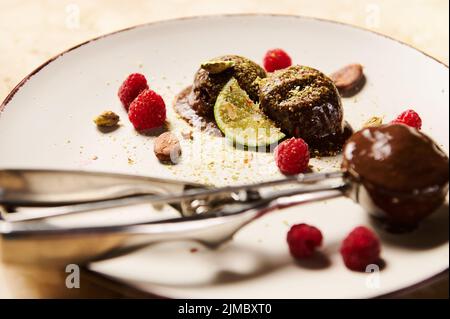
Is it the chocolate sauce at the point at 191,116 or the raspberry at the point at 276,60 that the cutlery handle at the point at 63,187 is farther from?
the raspberry at the point at 276,60

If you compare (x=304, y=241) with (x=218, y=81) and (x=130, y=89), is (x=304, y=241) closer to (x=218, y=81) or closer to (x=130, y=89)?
(x=218, y=81)

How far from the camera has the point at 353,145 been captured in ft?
4.65

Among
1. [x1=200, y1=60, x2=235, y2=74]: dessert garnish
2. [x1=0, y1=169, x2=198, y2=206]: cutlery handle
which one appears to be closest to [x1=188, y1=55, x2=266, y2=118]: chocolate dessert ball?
[x1=200, y1=60, x2=235, y2=74]: dessert garnish

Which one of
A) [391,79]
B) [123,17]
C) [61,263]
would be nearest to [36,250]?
[61,263]

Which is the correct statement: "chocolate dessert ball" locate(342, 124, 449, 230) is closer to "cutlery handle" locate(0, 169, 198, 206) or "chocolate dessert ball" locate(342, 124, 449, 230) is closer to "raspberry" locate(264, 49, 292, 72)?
"cutlery handle" locate(0, 169, 198, 206)

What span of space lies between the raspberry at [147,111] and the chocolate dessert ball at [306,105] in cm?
31

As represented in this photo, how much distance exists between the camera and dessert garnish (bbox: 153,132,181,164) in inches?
66.6

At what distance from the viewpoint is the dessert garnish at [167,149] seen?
1.69 m

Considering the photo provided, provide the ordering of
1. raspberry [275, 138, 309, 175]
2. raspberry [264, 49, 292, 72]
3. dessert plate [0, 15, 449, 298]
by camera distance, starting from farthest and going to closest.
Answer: raspberry [264, 49, 292, 72]
raspberry [275, 138, 309, 175]
dessert plate [0, 15, 449, 298]

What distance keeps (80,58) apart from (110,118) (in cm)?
34

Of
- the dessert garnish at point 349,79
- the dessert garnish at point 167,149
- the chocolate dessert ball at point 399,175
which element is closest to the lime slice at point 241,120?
the dessert garnish at point 167,149

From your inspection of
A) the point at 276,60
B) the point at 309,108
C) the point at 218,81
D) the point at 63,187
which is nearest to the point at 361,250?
the point at 309,108

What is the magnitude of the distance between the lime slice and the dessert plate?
0.04 m

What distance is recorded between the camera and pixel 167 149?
1.70 meters
